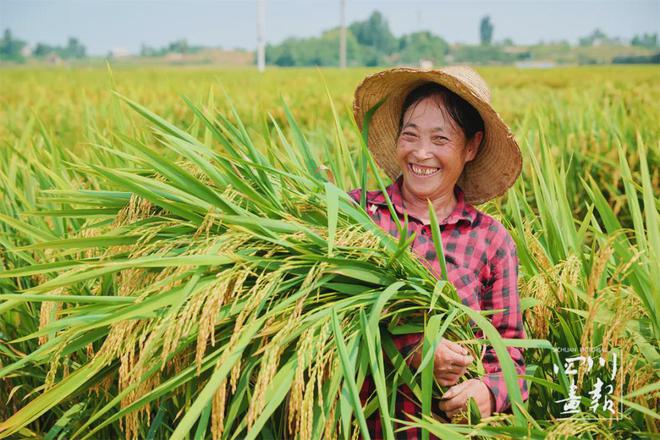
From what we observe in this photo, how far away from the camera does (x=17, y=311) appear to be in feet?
6.91

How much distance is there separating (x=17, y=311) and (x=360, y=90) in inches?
48.4

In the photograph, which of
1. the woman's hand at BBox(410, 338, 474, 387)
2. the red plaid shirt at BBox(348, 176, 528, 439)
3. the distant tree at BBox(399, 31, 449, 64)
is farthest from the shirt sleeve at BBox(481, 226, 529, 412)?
the distant tree at BBox(399, 31, 449, 64)

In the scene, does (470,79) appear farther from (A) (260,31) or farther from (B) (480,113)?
(A) (260,31)

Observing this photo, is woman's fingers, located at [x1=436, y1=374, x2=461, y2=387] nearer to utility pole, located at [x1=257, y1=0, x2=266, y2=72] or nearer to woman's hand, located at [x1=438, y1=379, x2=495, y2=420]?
woman's hand, located at [x1=438, y1=379, x2=495, y2=420]

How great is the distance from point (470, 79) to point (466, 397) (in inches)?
31.7

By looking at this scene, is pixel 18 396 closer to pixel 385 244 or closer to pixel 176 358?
pixel 176 358

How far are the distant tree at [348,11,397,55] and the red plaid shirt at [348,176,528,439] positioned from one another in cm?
8940

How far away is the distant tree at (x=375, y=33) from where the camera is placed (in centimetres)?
8996

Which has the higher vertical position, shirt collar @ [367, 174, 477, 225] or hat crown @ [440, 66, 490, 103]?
hat crown @ [440, 66, 490, 103]

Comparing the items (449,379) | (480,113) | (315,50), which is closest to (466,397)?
(449,379)

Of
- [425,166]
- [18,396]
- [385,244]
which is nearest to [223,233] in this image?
[385,244]

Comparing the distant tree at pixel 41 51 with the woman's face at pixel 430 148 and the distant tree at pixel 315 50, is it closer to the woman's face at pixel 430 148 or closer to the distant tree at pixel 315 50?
the distant tree at pixel 315 50

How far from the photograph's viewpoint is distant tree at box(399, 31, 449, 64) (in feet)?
242

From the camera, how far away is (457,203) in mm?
1904
